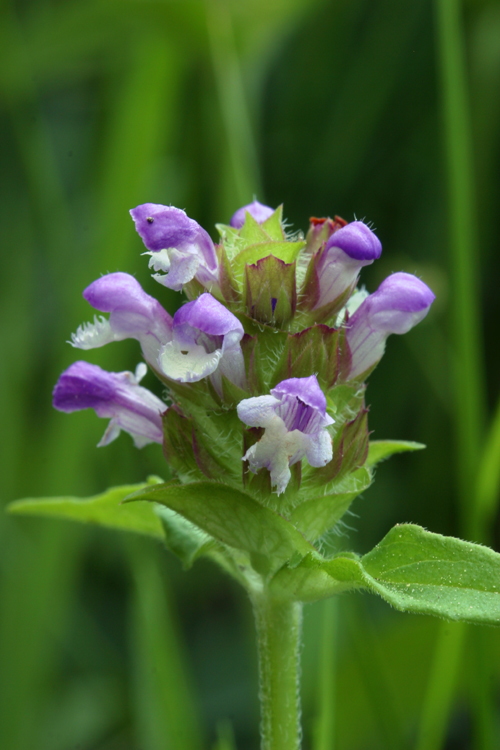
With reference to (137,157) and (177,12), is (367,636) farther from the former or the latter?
(177,12)

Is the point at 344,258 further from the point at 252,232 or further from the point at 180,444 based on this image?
the point at 180,444

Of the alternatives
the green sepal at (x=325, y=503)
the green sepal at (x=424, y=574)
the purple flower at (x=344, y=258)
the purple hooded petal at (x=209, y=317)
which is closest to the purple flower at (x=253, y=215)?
the purple flower at (x=344, y=258)

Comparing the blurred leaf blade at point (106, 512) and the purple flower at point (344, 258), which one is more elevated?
the purple flower at point (344, 258)

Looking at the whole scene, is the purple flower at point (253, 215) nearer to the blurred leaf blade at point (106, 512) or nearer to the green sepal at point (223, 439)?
the green sepal at point (223, 439)

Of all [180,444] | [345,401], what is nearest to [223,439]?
[180,444]

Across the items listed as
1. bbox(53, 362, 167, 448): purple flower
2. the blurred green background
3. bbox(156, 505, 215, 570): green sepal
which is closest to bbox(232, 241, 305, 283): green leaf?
bbox(53, 362, 167, 448): purple flower

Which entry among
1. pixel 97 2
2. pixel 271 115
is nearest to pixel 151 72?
pixel 97 2
